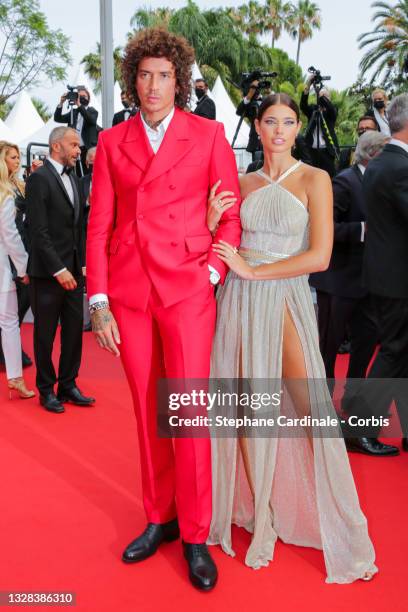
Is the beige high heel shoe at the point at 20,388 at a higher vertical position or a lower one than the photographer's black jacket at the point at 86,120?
lower

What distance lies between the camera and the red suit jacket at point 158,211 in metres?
2.33

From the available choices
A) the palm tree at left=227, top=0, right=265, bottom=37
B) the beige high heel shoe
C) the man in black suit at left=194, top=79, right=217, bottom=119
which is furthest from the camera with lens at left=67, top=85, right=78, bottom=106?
the palm tree at left=227, top=0, right=265, bottom=37

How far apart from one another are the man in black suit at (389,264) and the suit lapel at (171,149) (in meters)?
1.45

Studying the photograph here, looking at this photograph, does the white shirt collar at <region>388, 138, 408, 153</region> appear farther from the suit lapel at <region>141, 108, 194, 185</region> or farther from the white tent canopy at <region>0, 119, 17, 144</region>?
the white tent canopy at <region>0, 119, 17, 144</region>

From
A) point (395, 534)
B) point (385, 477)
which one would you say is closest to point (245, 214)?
point (395, 534)

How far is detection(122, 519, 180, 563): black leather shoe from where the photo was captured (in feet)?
8.38

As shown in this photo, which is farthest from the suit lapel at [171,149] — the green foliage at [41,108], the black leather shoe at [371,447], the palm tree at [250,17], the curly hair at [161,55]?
the palm tree at [250,17]

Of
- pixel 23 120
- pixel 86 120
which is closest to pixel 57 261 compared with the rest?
pixel 86 120

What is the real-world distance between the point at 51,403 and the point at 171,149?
2598 millimetres

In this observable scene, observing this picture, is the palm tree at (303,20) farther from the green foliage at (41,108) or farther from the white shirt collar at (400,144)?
the white shirt collar at (400,144)

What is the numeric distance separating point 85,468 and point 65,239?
5.45 ft

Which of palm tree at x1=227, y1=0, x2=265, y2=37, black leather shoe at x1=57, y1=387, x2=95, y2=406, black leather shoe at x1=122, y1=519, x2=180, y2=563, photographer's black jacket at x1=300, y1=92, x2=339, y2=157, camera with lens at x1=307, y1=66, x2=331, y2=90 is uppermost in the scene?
palm tree at x1=227, y1=0, x2=265, y2=37

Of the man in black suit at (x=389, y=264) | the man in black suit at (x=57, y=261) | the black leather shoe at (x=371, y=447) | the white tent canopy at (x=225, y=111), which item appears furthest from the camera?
the white tent canopy at (x=225, y=111)

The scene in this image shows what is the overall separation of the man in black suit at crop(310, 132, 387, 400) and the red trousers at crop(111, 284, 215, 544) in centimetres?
190
